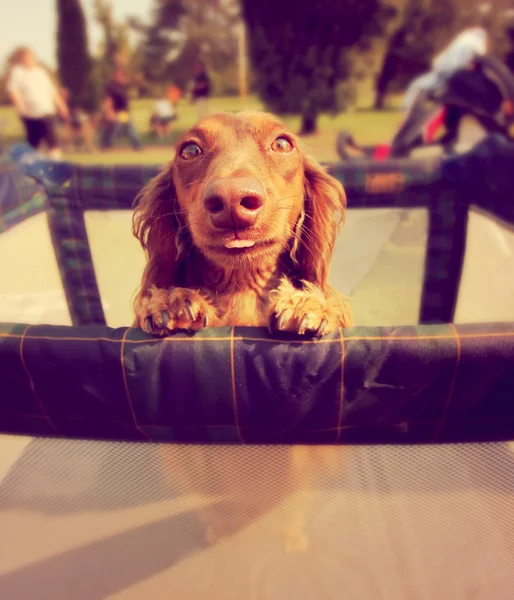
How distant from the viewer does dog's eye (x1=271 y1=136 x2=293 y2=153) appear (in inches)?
58.3

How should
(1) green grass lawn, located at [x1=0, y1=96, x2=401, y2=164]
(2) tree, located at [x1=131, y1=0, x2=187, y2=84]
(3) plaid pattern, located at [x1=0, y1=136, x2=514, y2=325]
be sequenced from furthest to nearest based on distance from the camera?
(2) tree, located at [x1=131, y1=0, x2=187, y2=84], (1) green grass lawn, located at [x1=0, y1=96, x2=401, y2=164], (3) plaid pattern, located at [x1=0, y1=136, x2=514, y2=325]

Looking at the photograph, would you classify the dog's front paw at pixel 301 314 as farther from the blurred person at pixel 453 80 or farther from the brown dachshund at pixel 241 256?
the blurred person at pixel 453 80

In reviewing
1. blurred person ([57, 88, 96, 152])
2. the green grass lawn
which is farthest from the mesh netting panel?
blurred person ([57, 88, 96, 152])

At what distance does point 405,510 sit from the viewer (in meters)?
1.12

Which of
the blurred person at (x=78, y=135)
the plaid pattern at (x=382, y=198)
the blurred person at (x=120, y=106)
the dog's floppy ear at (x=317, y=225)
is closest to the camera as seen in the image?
the dog's floppy ear at (x=317, y=225)

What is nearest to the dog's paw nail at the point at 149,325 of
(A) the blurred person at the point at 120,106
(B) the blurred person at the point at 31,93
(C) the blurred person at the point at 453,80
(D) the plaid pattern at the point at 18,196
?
(D) the plaid pattern at the point at 18,196

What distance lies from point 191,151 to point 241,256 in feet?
1.31

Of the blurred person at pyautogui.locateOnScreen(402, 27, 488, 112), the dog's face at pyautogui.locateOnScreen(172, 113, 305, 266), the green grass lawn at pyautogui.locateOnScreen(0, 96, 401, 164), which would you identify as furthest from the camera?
the green grass lawn at pyautogui.locateOnScreen(0, 96, 401, 164)

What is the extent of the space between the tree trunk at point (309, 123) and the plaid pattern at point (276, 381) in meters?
10.7

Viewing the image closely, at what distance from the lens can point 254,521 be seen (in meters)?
1.18

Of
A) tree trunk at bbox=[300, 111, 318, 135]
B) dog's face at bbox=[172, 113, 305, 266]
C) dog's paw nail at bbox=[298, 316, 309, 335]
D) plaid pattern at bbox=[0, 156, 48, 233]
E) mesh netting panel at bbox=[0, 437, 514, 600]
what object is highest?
dog's face at bbox=[172, 113, 305, 266]

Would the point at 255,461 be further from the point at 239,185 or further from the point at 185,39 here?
the point at 185,39

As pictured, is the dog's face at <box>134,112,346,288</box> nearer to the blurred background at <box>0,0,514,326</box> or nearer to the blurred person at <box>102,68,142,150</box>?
the blurred background at <box>0,0,514,326</box>

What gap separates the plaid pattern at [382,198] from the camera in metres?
2.34
